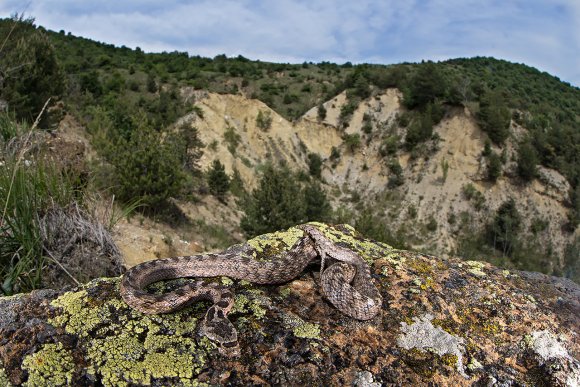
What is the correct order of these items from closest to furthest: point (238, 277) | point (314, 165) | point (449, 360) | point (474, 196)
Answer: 1. point (449, 360)
2. point (238, 277)
3. point (474, 196)
4. point (314, 165)

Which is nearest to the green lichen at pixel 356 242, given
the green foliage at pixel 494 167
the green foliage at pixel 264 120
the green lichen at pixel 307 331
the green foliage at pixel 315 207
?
the green lichen at pixel 307 331

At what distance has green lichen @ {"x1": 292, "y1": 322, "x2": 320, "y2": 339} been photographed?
2715 mm

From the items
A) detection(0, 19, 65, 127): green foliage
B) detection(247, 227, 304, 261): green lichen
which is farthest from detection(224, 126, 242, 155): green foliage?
detection(247, 227, 304, 261): green lichen

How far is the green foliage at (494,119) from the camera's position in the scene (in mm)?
39406

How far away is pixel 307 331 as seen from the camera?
9.04 feet

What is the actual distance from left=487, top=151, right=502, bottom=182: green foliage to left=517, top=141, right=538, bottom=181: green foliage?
1.76m

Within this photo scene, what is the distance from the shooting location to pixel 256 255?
370cm

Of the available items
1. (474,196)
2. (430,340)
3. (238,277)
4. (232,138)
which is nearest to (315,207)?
(232,138)

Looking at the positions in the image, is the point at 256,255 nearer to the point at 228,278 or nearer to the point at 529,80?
the point at 228,278

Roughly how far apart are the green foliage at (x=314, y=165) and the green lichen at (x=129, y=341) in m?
40.9

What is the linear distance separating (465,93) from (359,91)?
11.6 meters

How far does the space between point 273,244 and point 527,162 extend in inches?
1567

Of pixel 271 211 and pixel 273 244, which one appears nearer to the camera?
pixel 273 244

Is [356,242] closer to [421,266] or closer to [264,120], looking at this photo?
[421,266]
